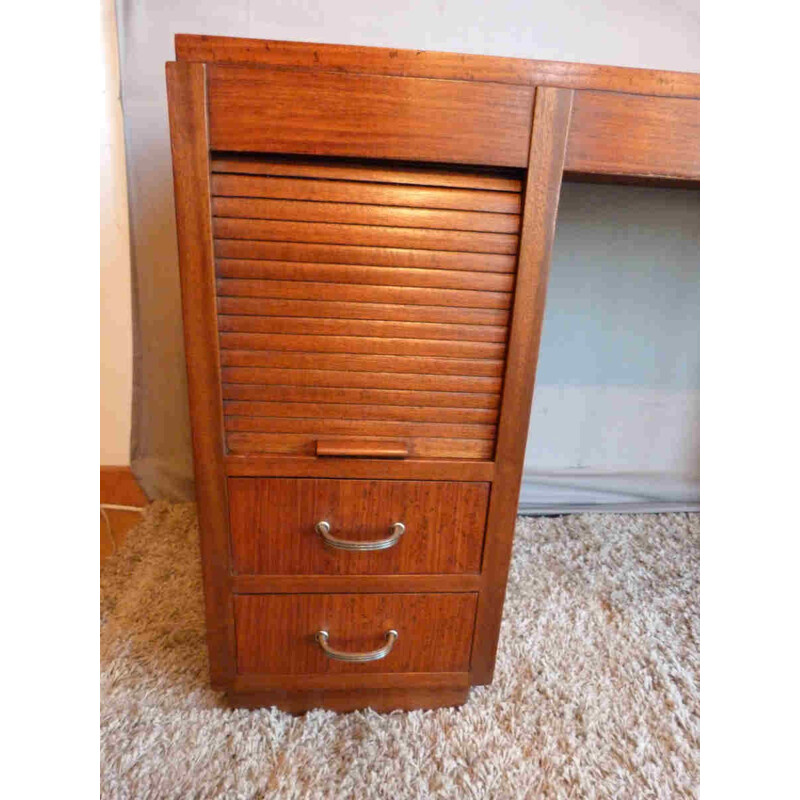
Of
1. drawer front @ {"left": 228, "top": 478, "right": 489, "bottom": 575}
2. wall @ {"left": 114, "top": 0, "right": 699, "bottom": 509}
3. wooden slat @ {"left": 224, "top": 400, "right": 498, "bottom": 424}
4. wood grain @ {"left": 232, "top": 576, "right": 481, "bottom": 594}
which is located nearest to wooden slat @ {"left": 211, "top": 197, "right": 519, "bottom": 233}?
wooden slat @ {"left": 224, "top": 400, "right": 498, "bottom": 424}

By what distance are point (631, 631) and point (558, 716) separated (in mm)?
271

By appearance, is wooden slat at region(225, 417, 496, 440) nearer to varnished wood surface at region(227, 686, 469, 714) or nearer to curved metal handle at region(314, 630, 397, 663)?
curved metal handle at region(314, 630, 397, 663)

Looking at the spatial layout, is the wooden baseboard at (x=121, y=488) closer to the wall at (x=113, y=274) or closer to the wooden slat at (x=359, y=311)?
the wall at (x=113, y=274)

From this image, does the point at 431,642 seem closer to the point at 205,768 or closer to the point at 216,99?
the point at 205,768

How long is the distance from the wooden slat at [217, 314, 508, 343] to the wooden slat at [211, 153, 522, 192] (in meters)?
0.17

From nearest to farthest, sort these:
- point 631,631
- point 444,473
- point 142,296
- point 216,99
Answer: point 216,99, point 444,473, point 631,631, point 142,296

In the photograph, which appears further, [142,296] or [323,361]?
[142,296]

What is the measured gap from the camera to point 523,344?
22.3 inches

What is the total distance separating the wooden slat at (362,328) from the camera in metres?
0.56

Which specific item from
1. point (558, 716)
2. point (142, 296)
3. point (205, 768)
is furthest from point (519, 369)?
point (142, 296)

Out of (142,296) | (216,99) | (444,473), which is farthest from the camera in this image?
(142,296)

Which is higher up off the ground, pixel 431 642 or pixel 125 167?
pixel 125 167

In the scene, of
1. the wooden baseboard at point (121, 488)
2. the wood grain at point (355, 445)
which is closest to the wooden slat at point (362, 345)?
the wood grain at point (355, 445)
